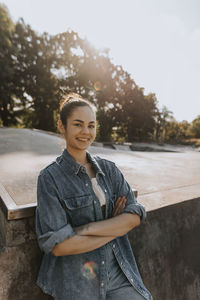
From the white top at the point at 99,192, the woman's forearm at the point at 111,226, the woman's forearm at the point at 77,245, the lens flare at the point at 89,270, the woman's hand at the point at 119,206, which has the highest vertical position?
the white top at the point at 99,192

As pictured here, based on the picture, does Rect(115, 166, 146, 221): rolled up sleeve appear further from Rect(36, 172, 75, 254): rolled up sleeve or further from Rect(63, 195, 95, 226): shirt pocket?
Rect(36, 172, 75, 254): rolled up sleeve

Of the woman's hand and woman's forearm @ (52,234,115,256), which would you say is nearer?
woman's forearm @ (52,234,115,256)

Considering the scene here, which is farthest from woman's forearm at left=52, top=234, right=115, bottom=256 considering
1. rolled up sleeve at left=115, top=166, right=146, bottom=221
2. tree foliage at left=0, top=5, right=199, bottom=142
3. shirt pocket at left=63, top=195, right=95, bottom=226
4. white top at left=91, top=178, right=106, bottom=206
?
tree foliage at left=0, top=5, right=199, bottom=142

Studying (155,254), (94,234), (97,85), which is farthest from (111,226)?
(97,85)

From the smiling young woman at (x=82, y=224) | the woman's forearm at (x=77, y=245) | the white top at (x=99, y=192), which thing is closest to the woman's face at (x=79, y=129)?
the smiling young woman at (x=82, y=224)

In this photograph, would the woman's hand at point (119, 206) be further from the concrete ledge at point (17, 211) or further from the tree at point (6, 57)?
the tree at point (6, 57)

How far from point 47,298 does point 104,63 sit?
28654 mm

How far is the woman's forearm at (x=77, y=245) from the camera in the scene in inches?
46.1

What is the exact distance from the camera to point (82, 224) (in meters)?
1.39

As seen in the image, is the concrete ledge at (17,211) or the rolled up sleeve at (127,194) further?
the rolled up sleeve at (127,194)

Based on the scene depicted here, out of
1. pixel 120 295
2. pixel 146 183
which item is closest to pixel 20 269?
pixel 120 295

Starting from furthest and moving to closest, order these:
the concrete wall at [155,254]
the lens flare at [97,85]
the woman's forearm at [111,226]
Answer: the lens flare at [97,85], the concrete wall at [155,254], the woman's forearm at [111,226]

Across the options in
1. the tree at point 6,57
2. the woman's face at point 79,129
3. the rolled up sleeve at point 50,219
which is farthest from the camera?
the tree at point 6,57

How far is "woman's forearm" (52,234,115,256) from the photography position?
3.84 feet
